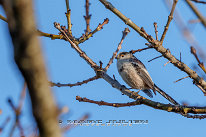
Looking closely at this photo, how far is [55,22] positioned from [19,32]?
3619 millimetres

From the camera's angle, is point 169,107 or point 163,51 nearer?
point 169,107

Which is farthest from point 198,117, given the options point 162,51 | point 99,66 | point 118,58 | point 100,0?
point 118,58

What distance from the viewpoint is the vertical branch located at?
1.27 metres

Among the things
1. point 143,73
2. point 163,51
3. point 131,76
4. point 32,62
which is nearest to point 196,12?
point 163,51

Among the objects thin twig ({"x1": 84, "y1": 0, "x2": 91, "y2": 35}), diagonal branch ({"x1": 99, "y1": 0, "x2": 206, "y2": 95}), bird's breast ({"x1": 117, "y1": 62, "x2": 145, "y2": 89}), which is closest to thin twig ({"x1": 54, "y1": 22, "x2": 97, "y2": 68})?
thin twig ({"x1": 84, "y1": 0, "x2": 91, "y2": 35})

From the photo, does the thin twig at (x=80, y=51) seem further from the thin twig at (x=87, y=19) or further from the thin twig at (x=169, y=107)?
the thin twig at (x=169, y=107)

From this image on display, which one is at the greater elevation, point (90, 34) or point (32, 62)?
point (90, 34)

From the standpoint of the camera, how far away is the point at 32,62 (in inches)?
50.5

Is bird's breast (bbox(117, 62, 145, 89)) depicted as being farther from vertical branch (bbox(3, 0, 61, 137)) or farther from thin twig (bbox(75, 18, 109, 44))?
vertical branch (bbox(3, 0, 61, 137))

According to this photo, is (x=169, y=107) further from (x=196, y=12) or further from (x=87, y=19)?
(x=87, y=19)

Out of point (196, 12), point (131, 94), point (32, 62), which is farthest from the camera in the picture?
point (131, 94)

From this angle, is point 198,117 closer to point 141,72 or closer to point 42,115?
point 42,115

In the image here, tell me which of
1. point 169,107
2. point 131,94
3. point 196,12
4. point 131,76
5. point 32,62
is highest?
point 131,76

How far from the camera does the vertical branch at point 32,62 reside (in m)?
1.27
